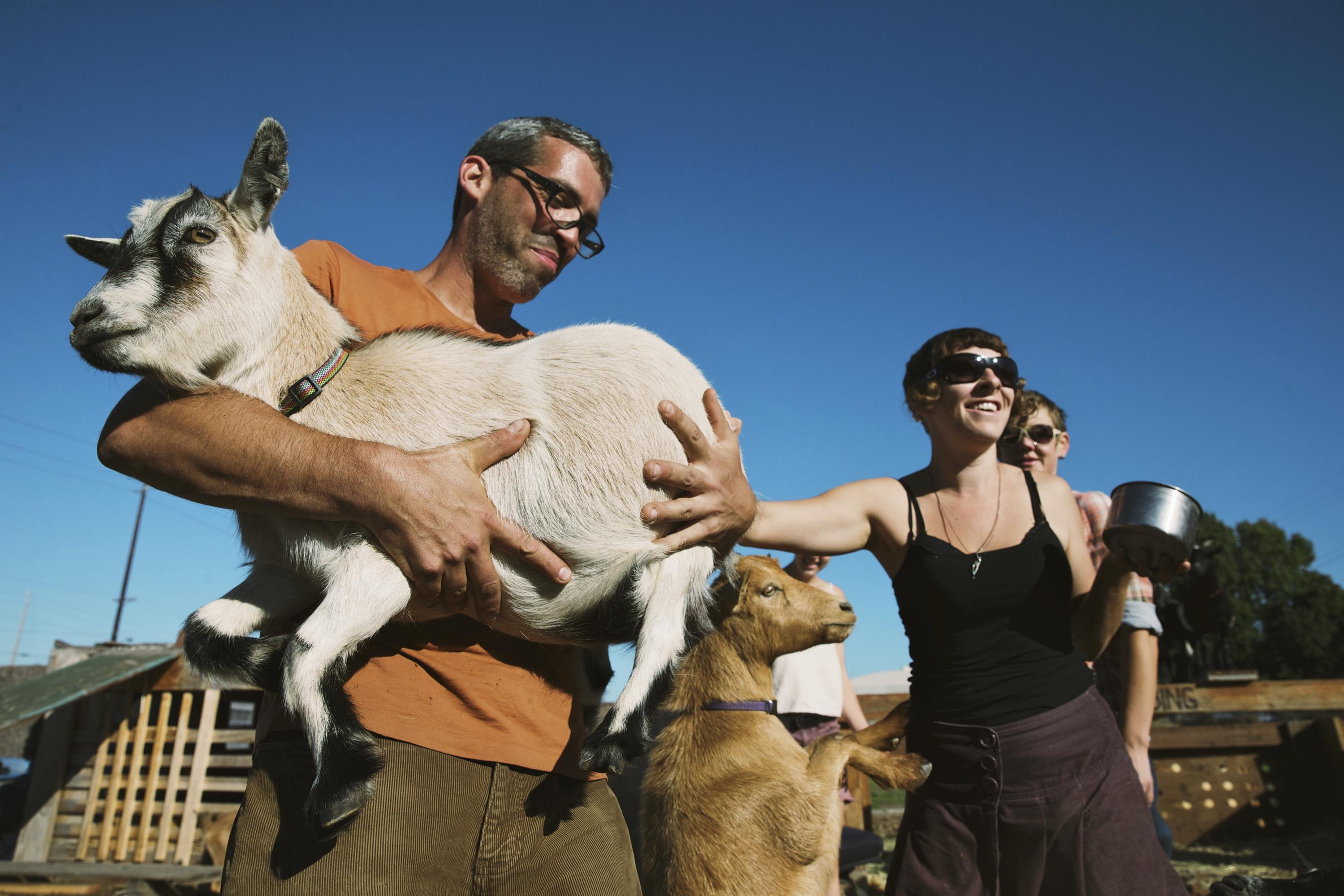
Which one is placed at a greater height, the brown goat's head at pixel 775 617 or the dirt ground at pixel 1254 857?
the brown goat's head at pixel 775 617

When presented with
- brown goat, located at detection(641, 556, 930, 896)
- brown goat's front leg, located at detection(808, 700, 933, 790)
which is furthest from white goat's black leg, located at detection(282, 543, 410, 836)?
brown goat's front leg, located at detection(808, 700, 933, 790)

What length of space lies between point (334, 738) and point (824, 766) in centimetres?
260

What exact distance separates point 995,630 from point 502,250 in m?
2.06

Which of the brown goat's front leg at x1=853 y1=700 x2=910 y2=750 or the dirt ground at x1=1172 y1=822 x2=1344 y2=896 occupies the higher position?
the brown goat's front leg at x1=853 y1=700 x2=910 y2=750

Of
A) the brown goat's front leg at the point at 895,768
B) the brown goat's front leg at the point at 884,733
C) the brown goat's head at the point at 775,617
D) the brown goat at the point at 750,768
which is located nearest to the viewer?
the brown goat's front leg at the point at 895,768

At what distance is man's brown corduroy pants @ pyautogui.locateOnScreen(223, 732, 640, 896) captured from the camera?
1.53 m

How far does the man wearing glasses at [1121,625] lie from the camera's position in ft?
11.3

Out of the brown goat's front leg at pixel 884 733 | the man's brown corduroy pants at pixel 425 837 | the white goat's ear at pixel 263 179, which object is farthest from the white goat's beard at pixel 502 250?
the brown goat's front leg at pixel 884 733

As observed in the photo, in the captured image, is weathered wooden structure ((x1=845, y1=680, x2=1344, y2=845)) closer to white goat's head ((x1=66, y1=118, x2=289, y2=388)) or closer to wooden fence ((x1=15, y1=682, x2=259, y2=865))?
white goat's head ((x1=66, y1=118, x2=289, y2=388))

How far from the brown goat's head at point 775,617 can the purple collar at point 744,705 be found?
276 mm

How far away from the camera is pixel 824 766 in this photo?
3539 mm

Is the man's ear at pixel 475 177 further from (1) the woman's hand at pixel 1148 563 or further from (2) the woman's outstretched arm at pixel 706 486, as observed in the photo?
(1) the woman's hand at pixel 1148 563

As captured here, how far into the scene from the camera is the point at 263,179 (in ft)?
6.17

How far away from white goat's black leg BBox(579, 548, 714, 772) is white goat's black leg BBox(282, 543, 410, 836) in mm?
463
